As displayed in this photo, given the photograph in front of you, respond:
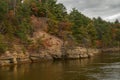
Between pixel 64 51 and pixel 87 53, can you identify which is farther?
pixel 87 53

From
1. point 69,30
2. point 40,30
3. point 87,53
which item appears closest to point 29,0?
point 40,30

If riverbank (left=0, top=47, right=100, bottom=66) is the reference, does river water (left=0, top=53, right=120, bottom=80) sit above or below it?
below

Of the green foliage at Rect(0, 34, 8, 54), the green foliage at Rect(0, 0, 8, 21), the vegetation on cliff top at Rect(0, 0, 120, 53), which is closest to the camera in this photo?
the green foliage at Rect(0, 34, 8, 54)

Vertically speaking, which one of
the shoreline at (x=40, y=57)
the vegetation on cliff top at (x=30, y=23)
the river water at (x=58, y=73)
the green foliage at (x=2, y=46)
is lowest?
the river water at (x=58, y=73)

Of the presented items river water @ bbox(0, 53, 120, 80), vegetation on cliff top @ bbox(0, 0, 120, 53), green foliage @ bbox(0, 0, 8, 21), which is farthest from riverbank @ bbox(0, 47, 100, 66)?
green foliage @ bbox(0, 0, 8, 21)

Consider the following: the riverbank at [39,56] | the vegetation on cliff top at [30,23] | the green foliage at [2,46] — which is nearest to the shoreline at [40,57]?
the riverbank at [39,56]

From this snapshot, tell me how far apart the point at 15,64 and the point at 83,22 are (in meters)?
59.9

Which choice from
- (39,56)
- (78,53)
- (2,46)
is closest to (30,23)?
(39,56)

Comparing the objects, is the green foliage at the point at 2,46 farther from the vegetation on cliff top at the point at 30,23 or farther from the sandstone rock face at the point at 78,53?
the sandstone rock face at the point at 78,53

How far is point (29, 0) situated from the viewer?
319 ft

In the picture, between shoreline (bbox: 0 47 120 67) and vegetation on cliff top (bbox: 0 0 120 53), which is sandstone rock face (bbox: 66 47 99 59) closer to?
shoreline (bbox: 0 47 120 67)

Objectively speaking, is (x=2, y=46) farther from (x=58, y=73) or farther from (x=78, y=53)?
(x=78, y=53)

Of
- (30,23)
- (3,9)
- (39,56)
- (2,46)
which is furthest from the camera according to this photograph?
(30,23)

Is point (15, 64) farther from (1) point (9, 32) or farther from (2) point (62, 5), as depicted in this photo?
(2) point (62, 5)
